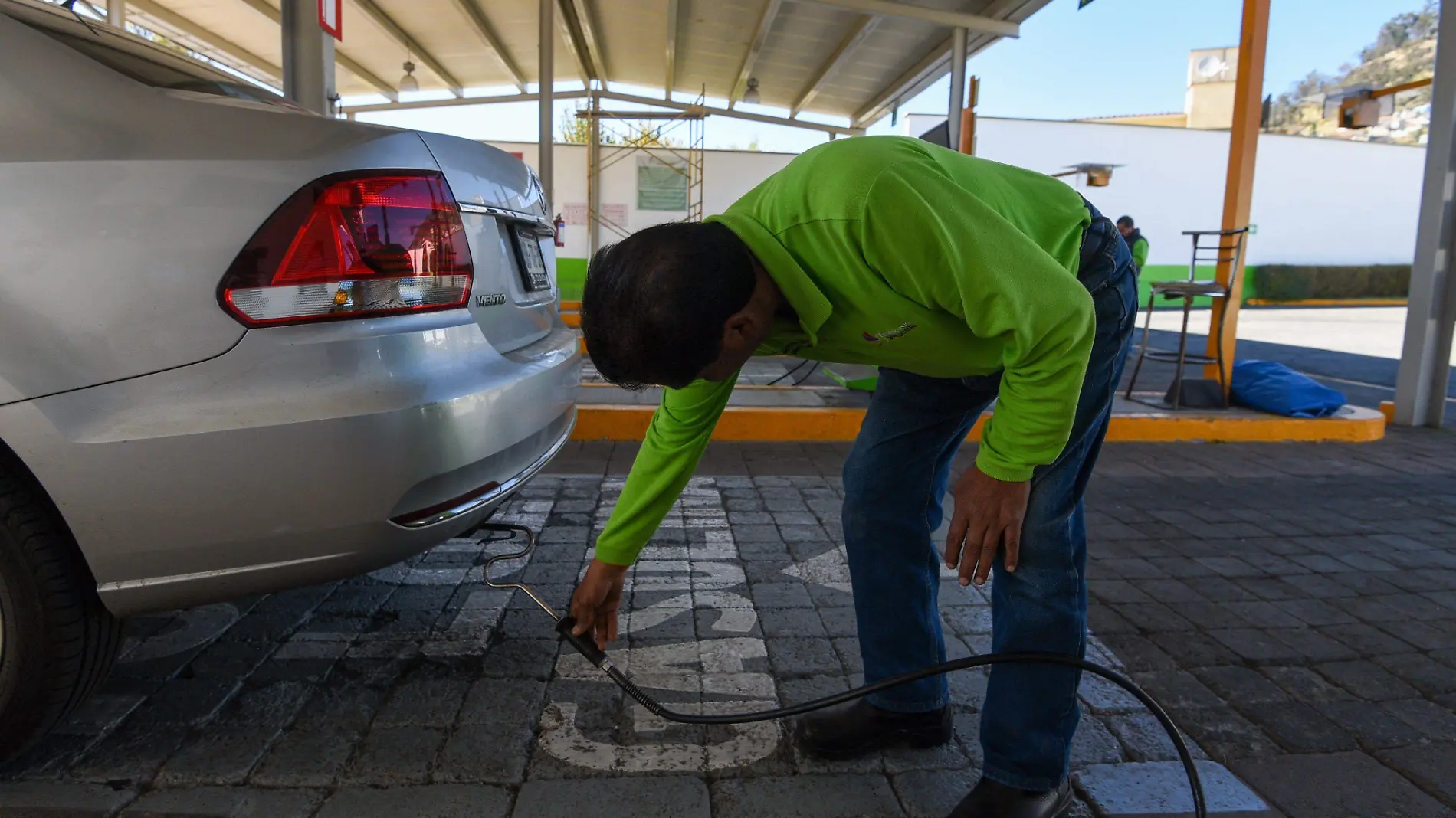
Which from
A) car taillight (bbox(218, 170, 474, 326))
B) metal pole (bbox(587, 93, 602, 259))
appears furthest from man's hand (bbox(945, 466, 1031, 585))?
metal pole (bbox(587, 93, 602, 259))

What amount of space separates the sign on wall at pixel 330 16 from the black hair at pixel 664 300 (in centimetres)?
507

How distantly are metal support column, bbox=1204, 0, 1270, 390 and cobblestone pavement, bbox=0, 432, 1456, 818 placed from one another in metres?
3.06

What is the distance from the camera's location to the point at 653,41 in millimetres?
13641

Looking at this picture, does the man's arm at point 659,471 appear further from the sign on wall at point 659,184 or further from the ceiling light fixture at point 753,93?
the sign on wall at point 659,184

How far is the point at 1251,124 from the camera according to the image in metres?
6.50

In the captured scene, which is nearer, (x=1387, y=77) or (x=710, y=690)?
(x=710, y=690)

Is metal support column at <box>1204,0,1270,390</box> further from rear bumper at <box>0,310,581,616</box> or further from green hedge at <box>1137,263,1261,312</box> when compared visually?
green hedge at <box>1137,263,1261,312</box>

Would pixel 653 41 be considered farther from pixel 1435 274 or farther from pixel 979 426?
pixel 1435 274

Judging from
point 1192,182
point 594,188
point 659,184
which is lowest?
point 594,188

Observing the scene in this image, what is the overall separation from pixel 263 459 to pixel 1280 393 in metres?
6.89

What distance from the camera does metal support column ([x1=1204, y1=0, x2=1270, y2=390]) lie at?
252 inches

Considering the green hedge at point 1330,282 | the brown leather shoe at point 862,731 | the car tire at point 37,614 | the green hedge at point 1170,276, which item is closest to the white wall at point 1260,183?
the green hedge at point 1170,276

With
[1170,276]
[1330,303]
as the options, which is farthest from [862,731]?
[1330,303]

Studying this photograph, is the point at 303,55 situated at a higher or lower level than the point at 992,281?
higher
